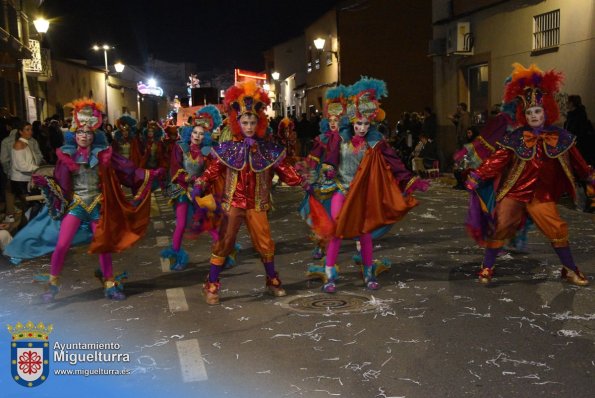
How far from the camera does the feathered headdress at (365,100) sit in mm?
7484

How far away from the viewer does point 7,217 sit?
42.0ft

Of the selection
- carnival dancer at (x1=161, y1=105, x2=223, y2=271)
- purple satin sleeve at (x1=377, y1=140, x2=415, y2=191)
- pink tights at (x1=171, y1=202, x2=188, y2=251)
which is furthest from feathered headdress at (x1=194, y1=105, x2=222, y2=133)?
purple satin sleeve at (x1=377, y1=140, x2=415, y2=191)

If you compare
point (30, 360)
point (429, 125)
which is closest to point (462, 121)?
point (429, 125)

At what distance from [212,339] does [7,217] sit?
8.45 metres

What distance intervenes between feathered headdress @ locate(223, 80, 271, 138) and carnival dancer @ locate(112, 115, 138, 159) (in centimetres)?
452

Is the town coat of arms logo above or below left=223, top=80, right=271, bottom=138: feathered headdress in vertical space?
below

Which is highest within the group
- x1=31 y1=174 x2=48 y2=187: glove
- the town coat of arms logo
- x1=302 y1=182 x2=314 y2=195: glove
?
x1=31 y1=174 x2=48 y2=187: glove

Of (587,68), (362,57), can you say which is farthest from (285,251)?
(362,57)

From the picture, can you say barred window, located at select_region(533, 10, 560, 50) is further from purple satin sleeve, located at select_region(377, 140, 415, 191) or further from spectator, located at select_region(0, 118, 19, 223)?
spectator, located at select_region(0, 118, 19, 223)

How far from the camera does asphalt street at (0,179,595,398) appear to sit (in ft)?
15.7

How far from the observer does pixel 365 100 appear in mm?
7484

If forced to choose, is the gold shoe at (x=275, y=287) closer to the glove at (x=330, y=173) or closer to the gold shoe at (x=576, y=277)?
the glove at (x=330, y=173)

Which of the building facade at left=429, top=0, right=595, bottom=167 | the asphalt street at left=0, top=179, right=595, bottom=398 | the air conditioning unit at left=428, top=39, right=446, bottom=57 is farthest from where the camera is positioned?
the air conditioning unit at left=428, top=39, right=446, bottom=57

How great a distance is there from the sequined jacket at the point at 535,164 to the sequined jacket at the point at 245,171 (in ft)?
7.52
